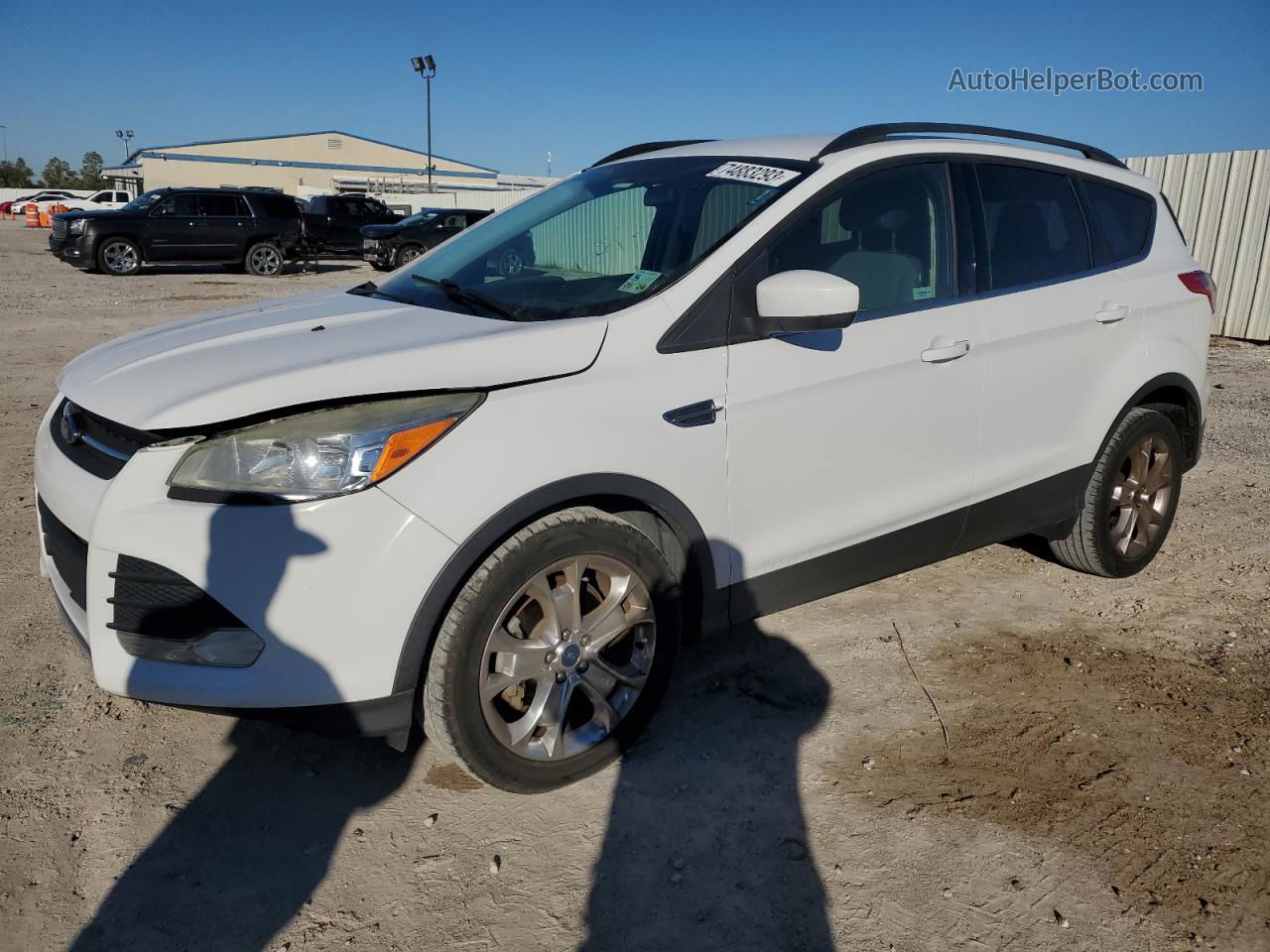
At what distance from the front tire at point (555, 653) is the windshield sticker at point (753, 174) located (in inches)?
50.0

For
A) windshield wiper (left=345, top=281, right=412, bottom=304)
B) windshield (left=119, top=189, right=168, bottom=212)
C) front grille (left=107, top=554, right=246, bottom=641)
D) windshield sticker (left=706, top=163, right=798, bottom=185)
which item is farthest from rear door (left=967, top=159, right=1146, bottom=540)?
windshield (left=119, top=189, right=168, bottom=212)

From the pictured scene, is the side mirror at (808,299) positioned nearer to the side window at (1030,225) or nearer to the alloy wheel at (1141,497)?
the side window at (1030,225)

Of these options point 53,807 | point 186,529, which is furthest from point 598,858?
point 53,807

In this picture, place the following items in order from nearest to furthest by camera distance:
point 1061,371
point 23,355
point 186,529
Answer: point 186,529 → point 1061,371 → point 23,355

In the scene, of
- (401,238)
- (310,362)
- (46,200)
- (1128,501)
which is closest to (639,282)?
(310,362)

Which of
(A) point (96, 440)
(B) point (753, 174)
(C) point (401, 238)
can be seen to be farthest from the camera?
(C) point (401, 238)

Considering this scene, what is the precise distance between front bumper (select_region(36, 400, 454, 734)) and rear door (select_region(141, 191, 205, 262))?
19426 millimetres

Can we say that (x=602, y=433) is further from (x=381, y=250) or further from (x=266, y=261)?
(x=266, y=261)

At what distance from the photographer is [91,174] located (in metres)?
102

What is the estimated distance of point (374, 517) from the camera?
2.31 meters

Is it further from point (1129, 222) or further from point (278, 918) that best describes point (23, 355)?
point (1129, 222)

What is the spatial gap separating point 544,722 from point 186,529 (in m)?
1.08

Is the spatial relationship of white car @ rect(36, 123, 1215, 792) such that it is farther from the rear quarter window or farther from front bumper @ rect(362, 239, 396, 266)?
the rear quarter window

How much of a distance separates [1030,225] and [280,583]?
304 centimetres
